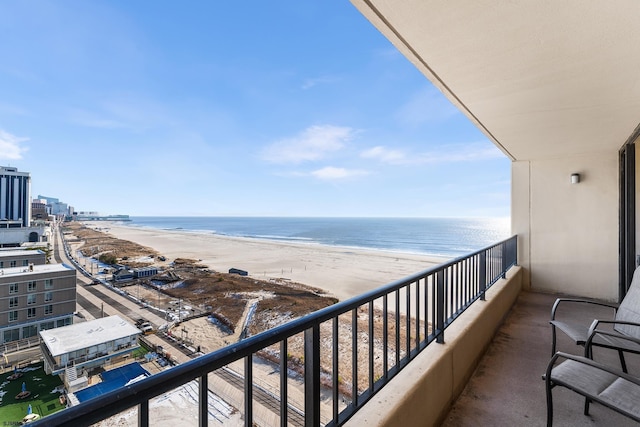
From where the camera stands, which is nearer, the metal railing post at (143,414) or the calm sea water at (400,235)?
the metal railing post at (143,414)

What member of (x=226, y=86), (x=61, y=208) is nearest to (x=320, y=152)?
(x=226, y=86)

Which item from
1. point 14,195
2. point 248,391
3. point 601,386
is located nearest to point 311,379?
point 248,391

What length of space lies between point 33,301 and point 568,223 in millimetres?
12061

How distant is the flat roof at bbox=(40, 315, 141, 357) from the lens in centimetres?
592

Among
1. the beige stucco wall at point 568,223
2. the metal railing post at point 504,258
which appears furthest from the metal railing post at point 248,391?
the beige stucco wall at point 568,223

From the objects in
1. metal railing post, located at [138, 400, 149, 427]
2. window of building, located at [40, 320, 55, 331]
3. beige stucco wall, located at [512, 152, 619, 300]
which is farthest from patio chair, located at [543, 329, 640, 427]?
window of building, located at [40, 320, 55, 331]

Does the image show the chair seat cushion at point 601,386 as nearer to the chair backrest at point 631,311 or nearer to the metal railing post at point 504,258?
the chair backrest at point 631,311

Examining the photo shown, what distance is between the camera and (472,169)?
4850 cm

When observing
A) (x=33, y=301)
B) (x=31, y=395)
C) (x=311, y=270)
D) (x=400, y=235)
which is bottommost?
(x=31, y=395)

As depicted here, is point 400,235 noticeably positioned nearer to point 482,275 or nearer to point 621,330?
point 482,275

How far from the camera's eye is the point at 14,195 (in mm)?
9555

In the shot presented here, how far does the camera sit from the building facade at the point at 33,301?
7.20 metres

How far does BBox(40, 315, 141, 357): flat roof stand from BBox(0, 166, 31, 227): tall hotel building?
17.7ft

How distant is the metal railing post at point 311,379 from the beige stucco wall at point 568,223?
16.4ft
